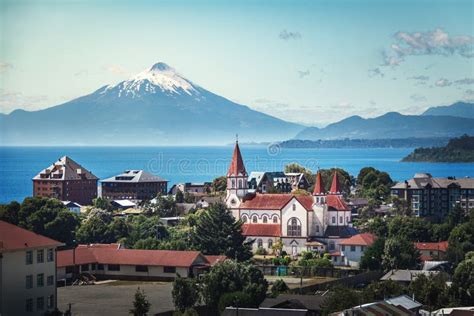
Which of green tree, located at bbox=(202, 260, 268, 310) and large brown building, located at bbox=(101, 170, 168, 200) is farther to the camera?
large brown building, located at bbox=(101, 170, 168, 200)

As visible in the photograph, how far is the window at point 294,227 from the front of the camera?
30936mm

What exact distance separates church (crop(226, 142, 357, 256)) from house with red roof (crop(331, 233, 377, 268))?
1368 mm

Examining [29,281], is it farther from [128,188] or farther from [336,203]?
[128,188]

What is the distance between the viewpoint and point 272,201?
3234 centimetres

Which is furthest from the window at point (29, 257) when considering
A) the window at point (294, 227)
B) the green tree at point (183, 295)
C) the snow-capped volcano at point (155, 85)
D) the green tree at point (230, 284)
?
the snow-capped volcano at point (155, 85)

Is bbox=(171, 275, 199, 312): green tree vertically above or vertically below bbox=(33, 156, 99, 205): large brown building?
below

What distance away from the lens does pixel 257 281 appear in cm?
1858

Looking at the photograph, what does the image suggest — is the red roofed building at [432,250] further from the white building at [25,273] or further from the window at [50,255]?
the white building at [25,273]

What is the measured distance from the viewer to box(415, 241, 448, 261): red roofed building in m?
27.0

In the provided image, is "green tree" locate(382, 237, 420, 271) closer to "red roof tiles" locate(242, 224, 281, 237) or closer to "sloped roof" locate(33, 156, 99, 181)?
"red roof tiles" locate(242, 224, 281, 237)

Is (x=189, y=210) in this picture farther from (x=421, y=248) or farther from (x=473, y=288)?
(x=473, y=288)

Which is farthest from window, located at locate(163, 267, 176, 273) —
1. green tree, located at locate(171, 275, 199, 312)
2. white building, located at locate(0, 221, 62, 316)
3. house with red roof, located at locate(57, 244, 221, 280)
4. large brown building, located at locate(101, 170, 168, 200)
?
large brown building, located at locate(101, 170, 168, 200)

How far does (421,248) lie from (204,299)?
10965 millimetres

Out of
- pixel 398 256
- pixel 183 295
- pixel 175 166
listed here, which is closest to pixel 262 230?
pixel 398 256
